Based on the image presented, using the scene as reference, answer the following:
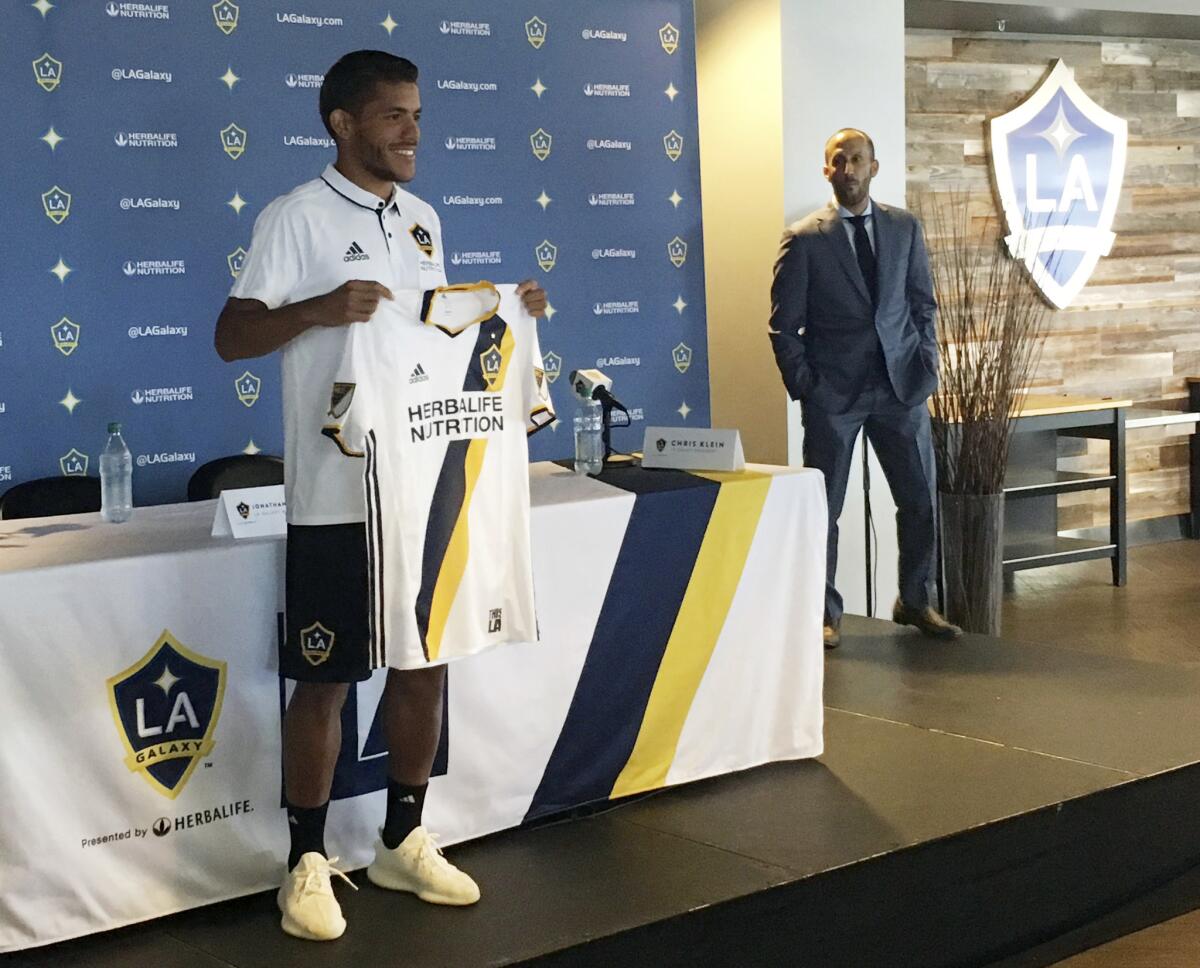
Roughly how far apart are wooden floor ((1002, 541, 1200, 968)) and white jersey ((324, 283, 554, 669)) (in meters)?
1.32

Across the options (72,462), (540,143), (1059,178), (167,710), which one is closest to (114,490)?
(167,710)

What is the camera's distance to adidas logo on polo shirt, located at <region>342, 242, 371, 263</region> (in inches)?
88.4

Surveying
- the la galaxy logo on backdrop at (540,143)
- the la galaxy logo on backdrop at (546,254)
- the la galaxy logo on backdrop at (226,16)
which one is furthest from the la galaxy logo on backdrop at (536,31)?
the la galaxy logo on backdrop at (226,16)

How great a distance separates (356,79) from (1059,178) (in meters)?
5.36

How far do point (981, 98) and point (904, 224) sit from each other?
2.55 meters

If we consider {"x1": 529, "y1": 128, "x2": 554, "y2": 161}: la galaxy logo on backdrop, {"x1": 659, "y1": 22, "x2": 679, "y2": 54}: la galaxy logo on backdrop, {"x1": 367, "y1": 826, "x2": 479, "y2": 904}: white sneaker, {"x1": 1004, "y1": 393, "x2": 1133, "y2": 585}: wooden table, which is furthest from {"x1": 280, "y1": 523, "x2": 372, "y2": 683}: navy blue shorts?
{"x1": 1004, "y1": 393, "x2": 1133, "y2": 585}: wooden table

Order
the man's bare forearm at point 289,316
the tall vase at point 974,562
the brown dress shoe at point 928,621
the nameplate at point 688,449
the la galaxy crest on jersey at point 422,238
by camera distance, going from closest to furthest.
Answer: the man's bare forearm at point 289,316
the la galaxy crest on jersey at point 422,238
the nameplate at point 688,449
the brown dress shoe at point 928,621
the tall vase at point 974,562

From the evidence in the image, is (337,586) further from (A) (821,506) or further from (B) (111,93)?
(B) (111,93)

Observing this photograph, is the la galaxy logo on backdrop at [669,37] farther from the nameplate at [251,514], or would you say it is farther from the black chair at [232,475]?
the nameplate at [251,514]

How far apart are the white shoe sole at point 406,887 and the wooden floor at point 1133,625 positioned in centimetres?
114

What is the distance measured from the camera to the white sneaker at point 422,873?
2.36 m

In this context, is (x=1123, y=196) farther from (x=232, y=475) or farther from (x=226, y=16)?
(x=232, y=475)

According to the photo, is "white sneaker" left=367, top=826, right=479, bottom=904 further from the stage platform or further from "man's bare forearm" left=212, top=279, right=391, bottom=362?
"man's bare forearm" left=212, top=279, right=391, bottom=362

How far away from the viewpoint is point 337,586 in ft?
7.44
